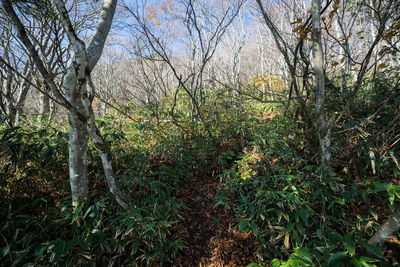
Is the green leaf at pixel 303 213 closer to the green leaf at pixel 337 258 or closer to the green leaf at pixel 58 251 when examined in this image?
the green leaf at pixel 337 258

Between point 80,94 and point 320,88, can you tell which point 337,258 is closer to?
point 320,88

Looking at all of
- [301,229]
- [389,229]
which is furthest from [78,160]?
[389,229]

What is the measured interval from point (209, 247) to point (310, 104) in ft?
7.79

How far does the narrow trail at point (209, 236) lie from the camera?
5.34 ft

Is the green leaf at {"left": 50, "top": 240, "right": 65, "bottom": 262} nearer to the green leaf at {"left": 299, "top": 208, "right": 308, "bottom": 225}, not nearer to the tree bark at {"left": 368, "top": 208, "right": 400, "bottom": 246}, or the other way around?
the green leaf at {"left": 299, "top": 208, "right": 308, "bottom": 225}

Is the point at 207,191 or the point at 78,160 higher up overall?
the point at 78,160

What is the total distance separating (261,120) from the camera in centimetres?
329

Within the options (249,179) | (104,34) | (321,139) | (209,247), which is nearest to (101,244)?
(209,247)

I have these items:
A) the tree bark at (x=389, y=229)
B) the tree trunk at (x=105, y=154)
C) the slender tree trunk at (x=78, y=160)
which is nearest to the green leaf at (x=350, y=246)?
the tree bark at (x=389, y=229)

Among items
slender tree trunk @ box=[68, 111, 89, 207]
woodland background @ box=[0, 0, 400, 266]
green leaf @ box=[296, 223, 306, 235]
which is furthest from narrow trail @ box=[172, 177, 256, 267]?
slender tree trunk @ box=[68, 111, 89, 207]

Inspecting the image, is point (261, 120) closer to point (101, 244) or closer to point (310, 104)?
point (310, 104)

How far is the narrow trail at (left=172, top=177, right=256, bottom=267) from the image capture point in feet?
5.34

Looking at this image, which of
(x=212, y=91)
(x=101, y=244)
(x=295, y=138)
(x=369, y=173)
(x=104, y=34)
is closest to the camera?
(x=101, y=244)

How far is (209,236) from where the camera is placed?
6.09 feet
